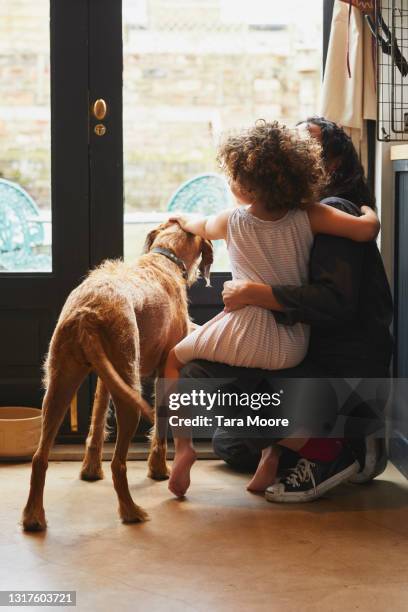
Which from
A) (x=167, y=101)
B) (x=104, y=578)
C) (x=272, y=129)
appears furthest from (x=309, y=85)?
(x=104, y=578)

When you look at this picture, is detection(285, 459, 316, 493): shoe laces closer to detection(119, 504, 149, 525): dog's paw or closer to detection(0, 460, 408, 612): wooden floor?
detection(0, 460, 408, 612): wooden floor

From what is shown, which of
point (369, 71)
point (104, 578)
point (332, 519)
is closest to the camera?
point (104, 578)

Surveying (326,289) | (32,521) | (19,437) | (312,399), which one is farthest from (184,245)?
(32,521)

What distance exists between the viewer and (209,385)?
2.87 metres

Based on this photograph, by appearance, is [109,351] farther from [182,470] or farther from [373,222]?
[373,222]

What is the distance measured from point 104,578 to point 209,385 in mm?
765

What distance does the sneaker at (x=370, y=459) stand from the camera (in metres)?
3.08

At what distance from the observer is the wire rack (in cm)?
324

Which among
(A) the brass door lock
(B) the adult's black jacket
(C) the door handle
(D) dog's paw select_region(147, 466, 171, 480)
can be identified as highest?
(C) the door handle

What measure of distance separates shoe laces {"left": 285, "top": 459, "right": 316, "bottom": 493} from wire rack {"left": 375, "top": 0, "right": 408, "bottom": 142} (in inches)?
46.7

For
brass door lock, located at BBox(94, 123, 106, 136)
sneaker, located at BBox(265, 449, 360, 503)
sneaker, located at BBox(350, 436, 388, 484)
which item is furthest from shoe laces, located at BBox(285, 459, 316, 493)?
brass door lock, located at BBox(94, 123, 106, 136)

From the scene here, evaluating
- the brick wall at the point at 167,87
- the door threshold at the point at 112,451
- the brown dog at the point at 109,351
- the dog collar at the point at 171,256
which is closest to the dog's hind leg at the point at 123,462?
the brown dog at the point at 109,351

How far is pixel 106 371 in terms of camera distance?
259 centimetres

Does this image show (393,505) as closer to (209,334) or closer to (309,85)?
(209,334)
